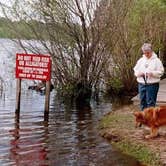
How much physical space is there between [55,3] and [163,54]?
29.2 feet

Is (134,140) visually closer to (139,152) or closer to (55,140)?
(139,152)

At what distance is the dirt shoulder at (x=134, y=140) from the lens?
31.7ft

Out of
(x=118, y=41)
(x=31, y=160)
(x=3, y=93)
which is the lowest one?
(x=31, y=160)

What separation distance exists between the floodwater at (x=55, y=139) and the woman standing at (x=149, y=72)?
4.76 ft

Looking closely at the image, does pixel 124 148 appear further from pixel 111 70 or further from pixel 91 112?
pixel 111 70

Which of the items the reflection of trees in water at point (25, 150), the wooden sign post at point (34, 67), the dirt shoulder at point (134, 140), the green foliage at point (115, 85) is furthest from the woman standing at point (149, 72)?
the green foliage at point (115, 85)

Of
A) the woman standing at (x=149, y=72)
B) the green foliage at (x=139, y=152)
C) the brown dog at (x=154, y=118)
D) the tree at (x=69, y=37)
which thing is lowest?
the green foliage at (x=139, y=152)

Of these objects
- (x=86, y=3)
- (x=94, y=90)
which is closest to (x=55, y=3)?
(x=86, y=3)

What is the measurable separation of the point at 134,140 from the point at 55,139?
1.83m

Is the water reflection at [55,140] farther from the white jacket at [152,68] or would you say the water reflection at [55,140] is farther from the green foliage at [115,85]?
the green foliage at [115,85]

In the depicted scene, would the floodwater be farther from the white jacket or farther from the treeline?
the treeline

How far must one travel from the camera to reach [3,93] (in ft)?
74.2

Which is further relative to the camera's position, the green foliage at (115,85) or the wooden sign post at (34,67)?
the green foliage at (115,85)

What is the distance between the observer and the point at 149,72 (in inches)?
473
